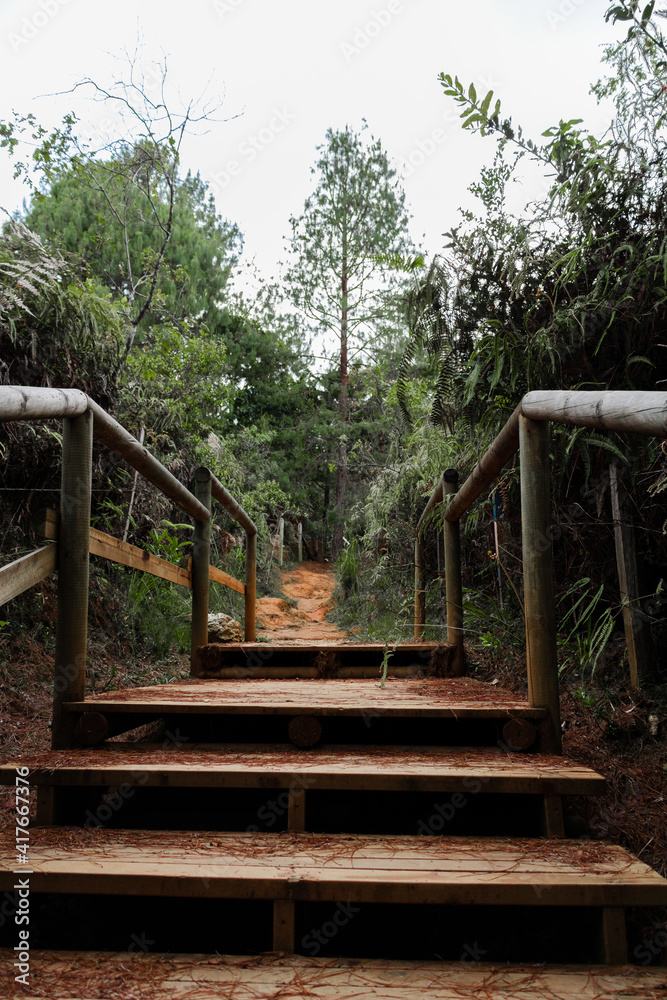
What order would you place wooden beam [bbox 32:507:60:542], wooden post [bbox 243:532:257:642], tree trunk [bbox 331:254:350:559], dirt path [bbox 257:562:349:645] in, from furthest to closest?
tree trunk [bbox 331:254:350:559], dirt path [bbox 257:562:349:645], wooden post [bbox 243:532:257:642], wooden beam [bbox 32:507:60:542]

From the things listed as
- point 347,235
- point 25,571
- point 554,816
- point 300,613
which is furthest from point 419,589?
point 347,235

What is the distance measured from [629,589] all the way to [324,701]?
1268mm

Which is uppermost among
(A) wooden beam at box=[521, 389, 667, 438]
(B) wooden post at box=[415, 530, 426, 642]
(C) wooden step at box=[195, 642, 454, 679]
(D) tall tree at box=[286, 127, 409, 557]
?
(D) tall tree at box=[286, 127, 409, 557]

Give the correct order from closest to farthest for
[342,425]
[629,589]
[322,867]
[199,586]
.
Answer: [322,867] → [629,589] → [199,586] → [342,425]

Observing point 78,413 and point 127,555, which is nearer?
point 78,413

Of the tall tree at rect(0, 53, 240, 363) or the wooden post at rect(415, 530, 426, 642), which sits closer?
the wooden post at rect(415, 530, 426, 642)

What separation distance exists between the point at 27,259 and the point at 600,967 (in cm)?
456

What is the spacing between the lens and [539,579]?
183cm

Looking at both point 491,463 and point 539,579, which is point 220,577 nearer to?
point 491,463

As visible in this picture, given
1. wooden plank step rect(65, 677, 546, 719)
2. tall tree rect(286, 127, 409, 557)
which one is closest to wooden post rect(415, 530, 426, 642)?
wooden plank step rect(65, 677, 546, 719)

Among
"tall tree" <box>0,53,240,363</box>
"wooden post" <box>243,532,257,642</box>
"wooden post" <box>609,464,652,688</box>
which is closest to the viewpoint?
"wooden post" <box>609,464,652,688</box>

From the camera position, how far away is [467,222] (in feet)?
12.0

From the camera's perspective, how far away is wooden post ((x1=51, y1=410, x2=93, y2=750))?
186cm

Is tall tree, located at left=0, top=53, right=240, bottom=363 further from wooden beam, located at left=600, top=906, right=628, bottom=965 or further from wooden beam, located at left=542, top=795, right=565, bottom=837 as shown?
wooden beam, located at left=600, top=906, right=628, bottom=965
